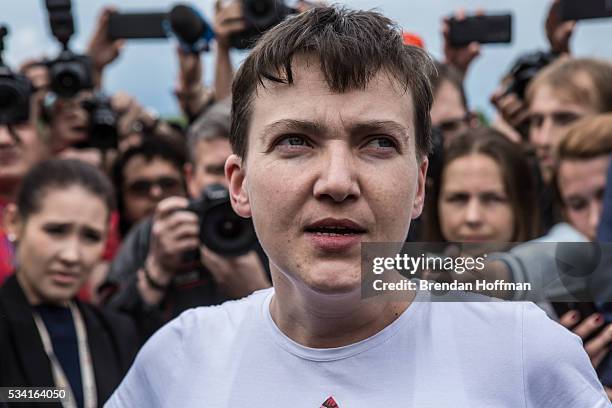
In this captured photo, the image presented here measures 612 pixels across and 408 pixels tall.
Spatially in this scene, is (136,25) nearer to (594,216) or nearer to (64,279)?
(64,279)

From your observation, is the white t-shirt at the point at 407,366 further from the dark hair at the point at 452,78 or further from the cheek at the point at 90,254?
the dark hair at the point at 452,78

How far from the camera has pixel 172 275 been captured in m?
3.40

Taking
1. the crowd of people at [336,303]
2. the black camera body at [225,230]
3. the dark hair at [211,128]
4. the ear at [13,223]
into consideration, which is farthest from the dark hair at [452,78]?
the ear at [13,223]

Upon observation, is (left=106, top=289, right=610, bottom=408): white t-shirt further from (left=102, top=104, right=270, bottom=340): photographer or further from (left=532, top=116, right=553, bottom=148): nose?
(left=532, top=116, right=553, bottom=148): nose

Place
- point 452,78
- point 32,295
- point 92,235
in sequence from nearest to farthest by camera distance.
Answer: point 32,295, point 92,235, point 452,78

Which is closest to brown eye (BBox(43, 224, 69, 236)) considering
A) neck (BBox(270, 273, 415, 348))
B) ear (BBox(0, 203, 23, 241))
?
ear (BBox(0, 203, 23, 241))

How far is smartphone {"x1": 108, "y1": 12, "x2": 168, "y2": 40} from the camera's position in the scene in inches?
169

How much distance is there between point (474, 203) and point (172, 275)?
1139 mm

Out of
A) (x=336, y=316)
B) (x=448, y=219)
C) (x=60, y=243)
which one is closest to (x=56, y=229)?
(x=60, y=243)

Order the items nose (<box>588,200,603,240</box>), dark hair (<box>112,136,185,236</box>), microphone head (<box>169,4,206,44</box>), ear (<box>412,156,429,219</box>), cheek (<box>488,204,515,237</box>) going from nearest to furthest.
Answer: ear (<box>412,156,429,219</box>), nose (<box>588,200,603,240</box>), cheek (<box>488,204,515,237</box>), microphone head (<box>169,4,206,44</box>), dark hair (<box>112,136,185,236</box>)

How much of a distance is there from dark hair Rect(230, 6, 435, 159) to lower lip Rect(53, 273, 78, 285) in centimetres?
148

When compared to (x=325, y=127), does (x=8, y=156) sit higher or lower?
lower

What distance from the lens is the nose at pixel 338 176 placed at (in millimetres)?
1576

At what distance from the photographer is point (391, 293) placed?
1.73 metres
